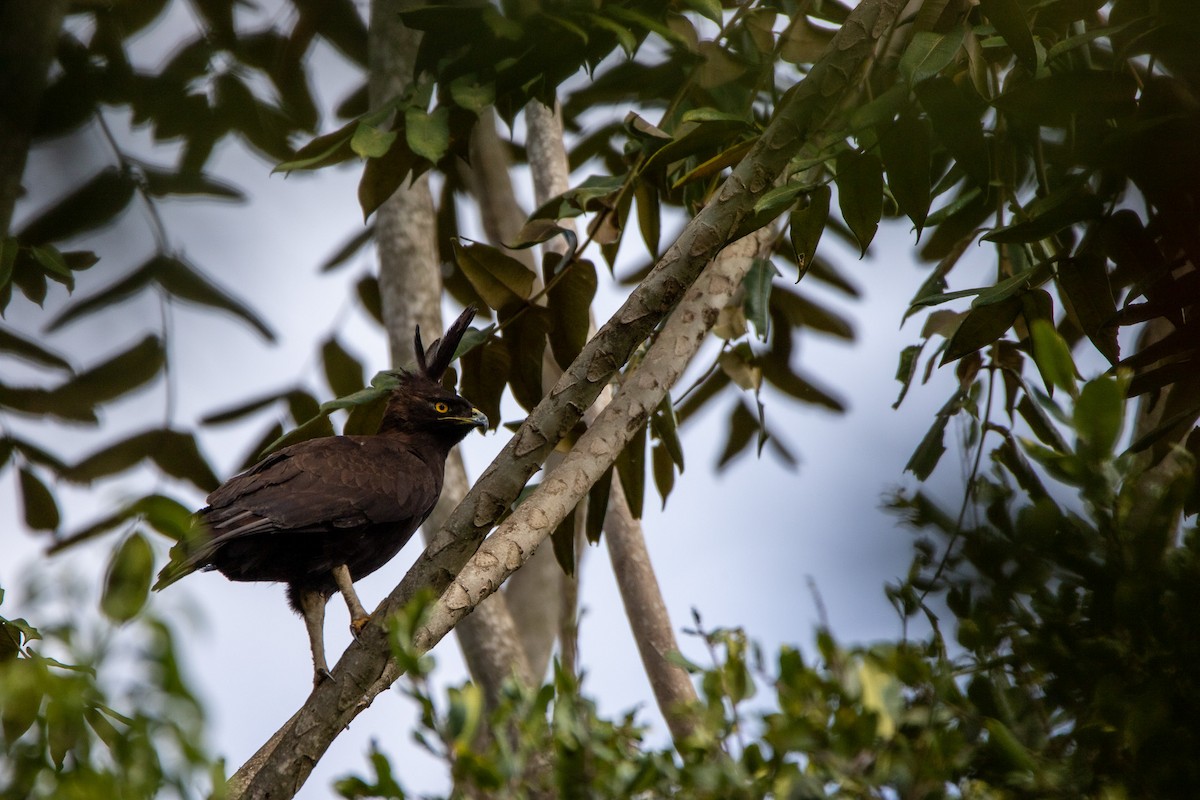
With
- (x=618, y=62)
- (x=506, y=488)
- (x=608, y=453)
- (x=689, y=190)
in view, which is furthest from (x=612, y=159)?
(x=506, y=488)

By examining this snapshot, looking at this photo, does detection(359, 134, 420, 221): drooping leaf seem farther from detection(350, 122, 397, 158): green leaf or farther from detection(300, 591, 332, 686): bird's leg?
detection(300, 591, 332, 686): bird's leg

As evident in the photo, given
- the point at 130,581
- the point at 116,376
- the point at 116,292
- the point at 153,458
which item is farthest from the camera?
the point at 153,458

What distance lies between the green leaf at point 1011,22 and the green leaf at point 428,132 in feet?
6.15

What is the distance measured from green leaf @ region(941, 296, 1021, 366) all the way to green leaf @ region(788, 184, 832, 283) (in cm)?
52

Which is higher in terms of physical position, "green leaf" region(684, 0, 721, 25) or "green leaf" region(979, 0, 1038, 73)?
"green leaf" region(684, 0, 721, 25)

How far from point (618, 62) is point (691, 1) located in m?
1.46

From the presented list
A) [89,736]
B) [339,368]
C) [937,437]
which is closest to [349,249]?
[339,368]

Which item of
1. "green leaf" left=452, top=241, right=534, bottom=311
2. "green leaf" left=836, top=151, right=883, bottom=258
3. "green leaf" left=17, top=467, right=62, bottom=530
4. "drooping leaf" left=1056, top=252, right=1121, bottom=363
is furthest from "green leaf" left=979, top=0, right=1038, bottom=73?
"green leaf" left=17, top=467, right=62, bottom=530

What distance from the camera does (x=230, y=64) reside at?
2.74m

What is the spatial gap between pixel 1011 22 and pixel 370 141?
215cm

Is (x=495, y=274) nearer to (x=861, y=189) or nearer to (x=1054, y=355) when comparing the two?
(x=861, y=189)

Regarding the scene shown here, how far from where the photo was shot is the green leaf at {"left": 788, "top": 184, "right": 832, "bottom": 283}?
11.9 ft

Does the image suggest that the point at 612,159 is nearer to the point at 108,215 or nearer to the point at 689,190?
the point at 689,190

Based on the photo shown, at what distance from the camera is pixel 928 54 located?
317cm
